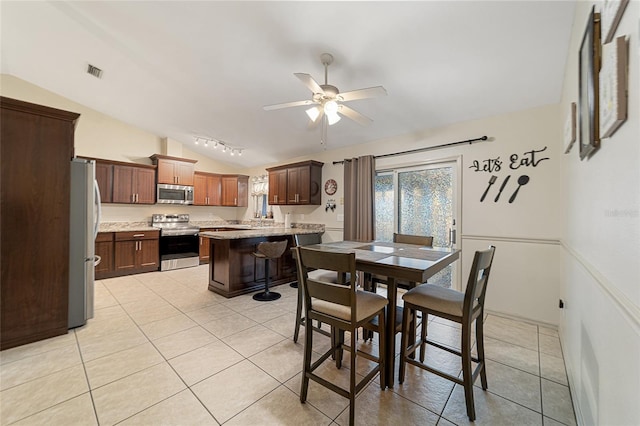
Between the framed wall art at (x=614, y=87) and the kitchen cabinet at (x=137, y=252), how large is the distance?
6.22m

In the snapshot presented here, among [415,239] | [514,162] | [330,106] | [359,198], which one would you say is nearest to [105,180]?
[359,198]

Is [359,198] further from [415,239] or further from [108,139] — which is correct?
[108,139]

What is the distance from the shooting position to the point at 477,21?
191 centimetres

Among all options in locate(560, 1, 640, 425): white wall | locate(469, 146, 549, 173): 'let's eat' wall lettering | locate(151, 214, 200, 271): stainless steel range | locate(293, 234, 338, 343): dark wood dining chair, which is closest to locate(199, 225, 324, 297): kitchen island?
locate(293, 234, 338, 343): dark wood dining chair

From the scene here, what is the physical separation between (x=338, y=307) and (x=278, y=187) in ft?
13.8

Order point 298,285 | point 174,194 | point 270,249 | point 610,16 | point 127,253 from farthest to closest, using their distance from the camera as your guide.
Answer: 1. point 174,194
2. point 127,253
3. point 270,249
4. point 298,285
5. point 610,16

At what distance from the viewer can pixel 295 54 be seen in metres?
2.52

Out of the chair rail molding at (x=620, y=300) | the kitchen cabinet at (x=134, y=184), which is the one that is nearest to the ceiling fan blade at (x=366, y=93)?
the chair rail molding at (x=620, y=300)

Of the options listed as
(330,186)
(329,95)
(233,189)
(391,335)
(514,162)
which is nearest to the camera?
(391,335)

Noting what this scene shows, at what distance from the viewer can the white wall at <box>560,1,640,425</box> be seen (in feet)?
2.45

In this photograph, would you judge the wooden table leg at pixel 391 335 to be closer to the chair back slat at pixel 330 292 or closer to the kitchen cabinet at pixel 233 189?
the chair back slat at pixel 330 292

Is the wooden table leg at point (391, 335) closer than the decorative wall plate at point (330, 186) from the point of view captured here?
Yes

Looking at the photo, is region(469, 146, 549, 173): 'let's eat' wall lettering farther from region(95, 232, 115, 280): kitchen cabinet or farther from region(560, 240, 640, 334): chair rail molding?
region(95, 232, 115, 280): kitchen cabinet

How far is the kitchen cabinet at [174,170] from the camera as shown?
545 cm
